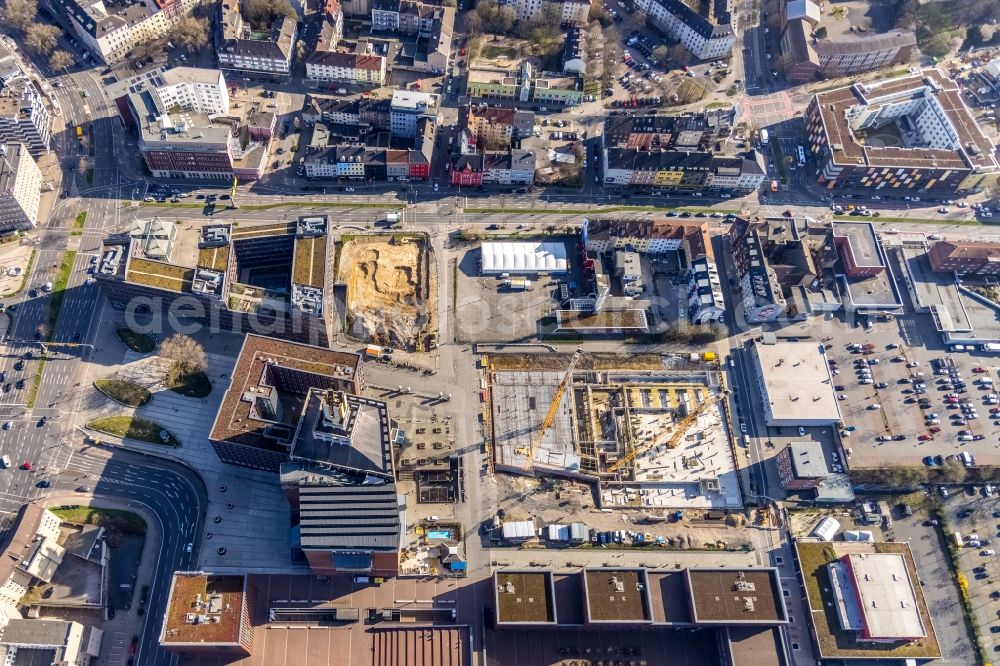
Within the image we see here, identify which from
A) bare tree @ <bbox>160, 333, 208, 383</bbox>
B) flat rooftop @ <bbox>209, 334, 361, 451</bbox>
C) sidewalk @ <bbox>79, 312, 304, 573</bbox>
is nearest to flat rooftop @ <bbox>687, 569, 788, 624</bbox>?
sidewalk @ <bbox>79, 312, 304, 573</bbox>

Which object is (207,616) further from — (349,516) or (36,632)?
(36,632)

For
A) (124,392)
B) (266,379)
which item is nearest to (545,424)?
(266,379)

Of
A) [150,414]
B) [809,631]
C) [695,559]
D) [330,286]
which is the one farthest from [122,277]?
[809,631]

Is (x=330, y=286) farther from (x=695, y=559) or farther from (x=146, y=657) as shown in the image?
(x=695, y=559)

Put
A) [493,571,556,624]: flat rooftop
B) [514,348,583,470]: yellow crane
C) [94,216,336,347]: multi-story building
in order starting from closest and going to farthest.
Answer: [493,571,556,624]: flat rooftop → [514,348,583,470]: yellow crane → [94,216,336,347]: multi-story building

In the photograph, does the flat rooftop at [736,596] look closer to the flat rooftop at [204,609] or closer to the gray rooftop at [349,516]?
the gray rooftop at [349,516]

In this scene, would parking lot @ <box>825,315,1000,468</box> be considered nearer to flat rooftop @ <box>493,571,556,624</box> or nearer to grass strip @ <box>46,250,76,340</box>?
flat rooftop @ <box>493,571,556,624</box>
